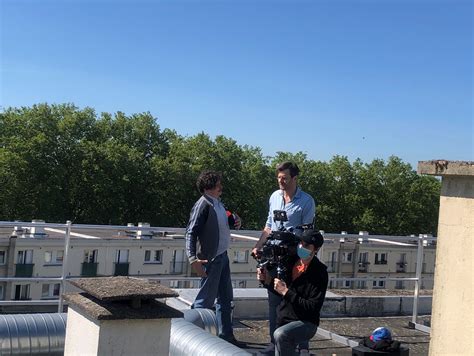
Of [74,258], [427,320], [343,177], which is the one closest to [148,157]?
[74,258]

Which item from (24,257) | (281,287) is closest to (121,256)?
(24,257)

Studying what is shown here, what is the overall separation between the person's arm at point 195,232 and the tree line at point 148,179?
50.6m

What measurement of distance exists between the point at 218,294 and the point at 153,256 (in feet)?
168

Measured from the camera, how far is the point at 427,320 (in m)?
Result: 8.26

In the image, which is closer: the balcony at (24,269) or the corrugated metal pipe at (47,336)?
the corrugated metal pipe at (47,336)

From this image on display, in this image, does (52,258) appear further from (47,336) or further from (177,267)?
(47,336)

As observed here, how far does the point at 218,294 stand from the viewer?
6.29 metres

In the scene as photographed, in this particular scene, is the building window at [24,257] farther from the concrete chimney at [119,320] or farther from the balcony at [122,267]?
the concrete chimney at [119,320]

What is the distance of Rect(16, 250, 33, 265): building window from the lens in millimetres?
50406

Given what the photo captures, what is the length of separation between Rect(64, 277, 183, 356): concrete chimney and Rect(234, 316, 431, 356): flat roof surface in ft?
7.71

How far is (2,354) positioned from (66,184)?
54.4 m

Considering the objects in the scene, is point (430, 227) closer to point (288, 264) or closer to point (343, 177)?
point (343, 177)

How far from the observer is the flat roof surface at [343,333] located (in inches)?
259

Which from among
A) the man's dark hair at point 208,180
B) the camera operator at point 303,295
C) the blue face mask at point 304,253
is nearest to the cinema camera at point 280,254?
the camera operator at point 303,295
